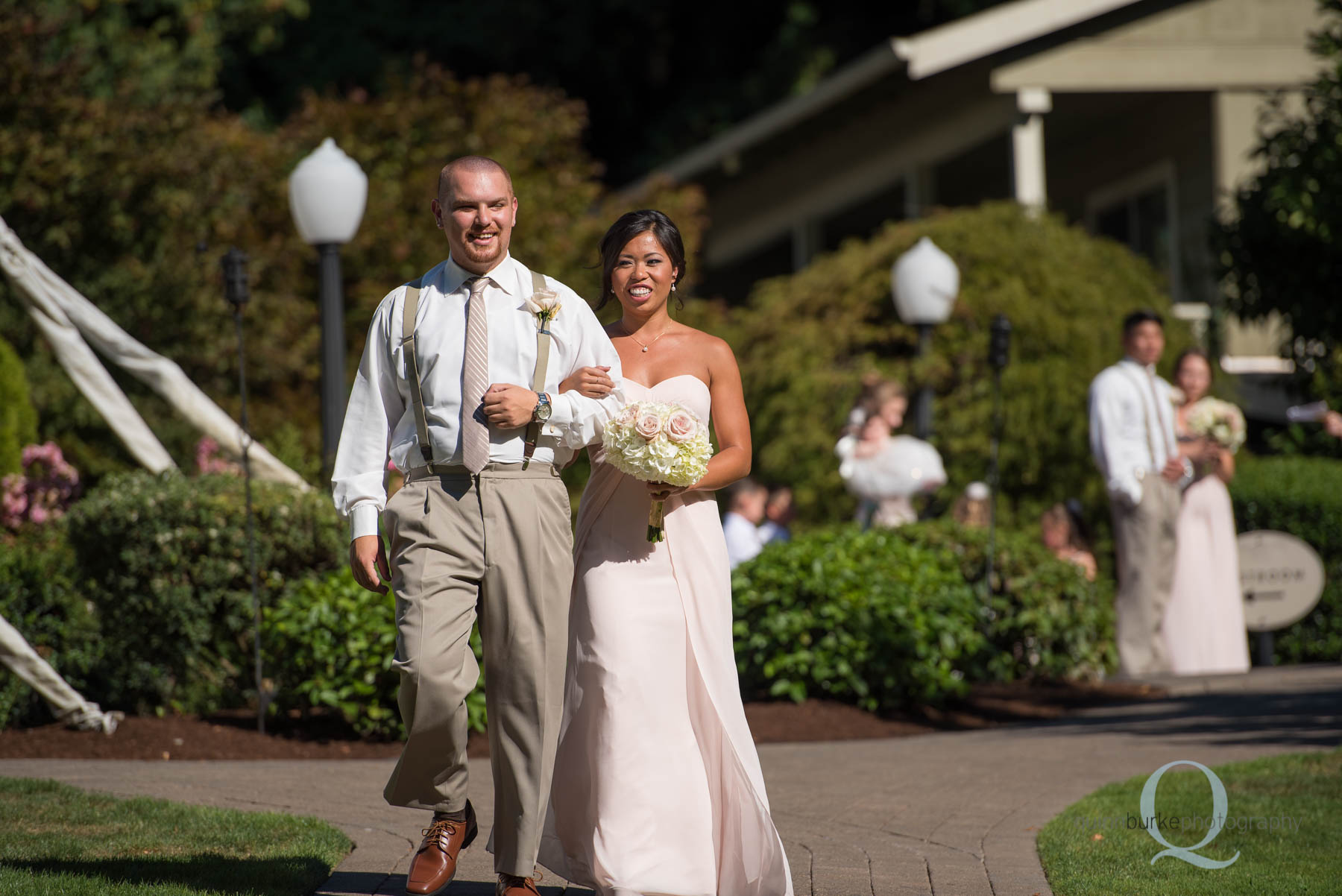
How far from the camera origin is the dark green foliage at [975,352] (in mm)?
12656

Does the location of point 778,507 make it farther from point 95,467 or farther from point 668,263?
point 668,263

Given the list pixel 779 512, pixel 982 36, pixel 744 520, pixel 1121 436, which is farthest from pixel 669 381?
pixel 982 36

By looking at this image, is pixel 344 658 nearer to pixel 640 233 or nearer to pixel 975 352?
pixel 640 233

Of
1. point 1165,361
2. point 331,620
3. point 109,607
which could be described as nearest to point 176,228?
point 109,607

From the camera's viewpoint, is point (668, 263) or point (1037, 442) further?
point (1037, 442)

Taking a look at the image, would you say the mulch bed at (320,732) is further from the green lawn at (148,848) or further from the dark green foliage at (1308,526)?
the dark green foliage at (1308,526)

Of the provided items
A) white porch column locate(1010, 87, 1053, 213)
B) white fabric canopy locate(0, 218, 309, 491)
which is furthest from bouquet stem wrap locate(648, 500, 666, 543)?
white porch column locate(1010, 87, 1053, 213)

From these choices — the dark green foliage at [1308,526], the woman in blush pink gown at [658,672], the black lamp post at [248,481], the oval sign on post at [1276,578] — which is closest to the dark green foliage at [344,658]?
the black lamp post at [248,481]

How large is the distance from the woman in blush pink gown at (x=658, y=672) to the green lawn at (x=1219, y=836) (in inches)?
43.5

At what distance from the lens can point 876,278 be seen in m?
13.8

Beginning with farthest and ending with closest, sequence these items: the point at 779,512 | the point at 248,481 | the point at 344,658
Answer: the point at 779,512
the point at 248,481
the point at 344,658

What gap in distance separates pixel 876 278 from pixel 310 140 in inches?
226

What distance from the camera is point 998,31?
1523 centimetres

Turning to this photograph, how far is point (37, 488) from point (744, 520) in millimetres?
4937
